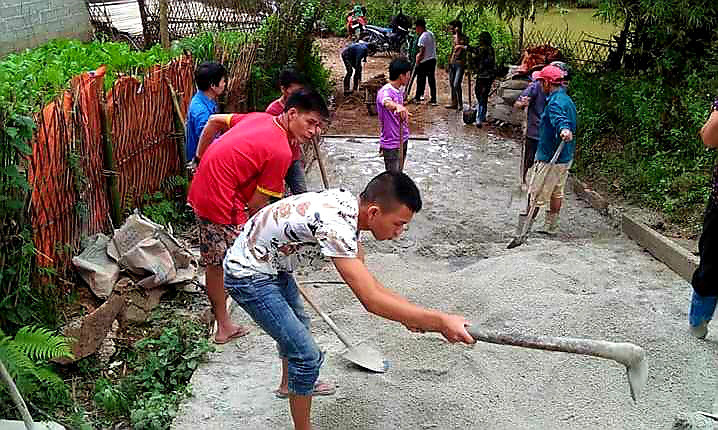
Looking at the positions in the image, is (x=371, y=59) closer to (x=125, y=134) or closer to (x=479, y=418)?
(x=125, y=134)

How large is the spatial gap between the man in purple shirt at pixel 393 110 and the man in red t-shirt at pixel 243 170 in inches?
104

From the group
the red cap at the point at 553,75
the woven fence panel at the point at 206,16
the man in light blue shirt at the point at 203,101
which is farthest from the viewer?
the woven fence panel at the point at 206,16

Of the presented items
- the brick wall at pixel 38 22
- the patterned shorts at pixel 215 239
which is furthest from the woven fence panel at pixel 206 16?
the patterned shorts at pixel 215 239

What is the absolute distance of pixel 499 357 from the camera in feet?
12.1

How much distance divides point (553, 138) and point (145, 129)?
131 inches

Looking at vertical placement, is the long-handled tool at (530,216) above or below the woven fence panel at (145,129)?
below

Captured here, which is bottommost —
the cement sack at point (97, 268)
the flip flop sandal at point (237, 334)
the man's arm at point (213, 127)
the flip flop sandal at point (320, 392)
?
the flip flop sandal at point (237, 334)

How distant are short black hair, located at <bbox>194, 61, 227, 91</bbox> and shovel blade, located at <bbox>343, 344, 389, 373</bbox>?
2.24 m

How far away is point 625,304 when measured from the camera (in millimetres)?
4223

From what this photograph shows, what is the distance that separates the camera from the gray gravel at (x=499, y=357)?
10.5ft

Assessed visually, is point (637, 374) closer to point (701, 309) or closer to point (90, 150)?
point (701, 309)

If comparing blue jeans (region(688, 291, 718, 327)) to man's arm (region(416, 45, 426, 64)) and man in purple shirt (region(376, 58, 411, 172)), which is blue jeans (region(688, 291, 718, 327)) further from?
man's arm (region(416, 45, 426, 64))

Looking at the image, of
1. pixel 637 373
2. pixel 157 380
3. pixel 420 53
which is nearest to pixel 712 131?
pixel 637 373

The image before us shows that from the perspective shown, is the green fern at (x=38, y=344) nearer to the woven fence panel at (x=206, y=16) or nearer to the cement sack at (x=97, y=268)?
the cement sack at (x=97, y=268)
